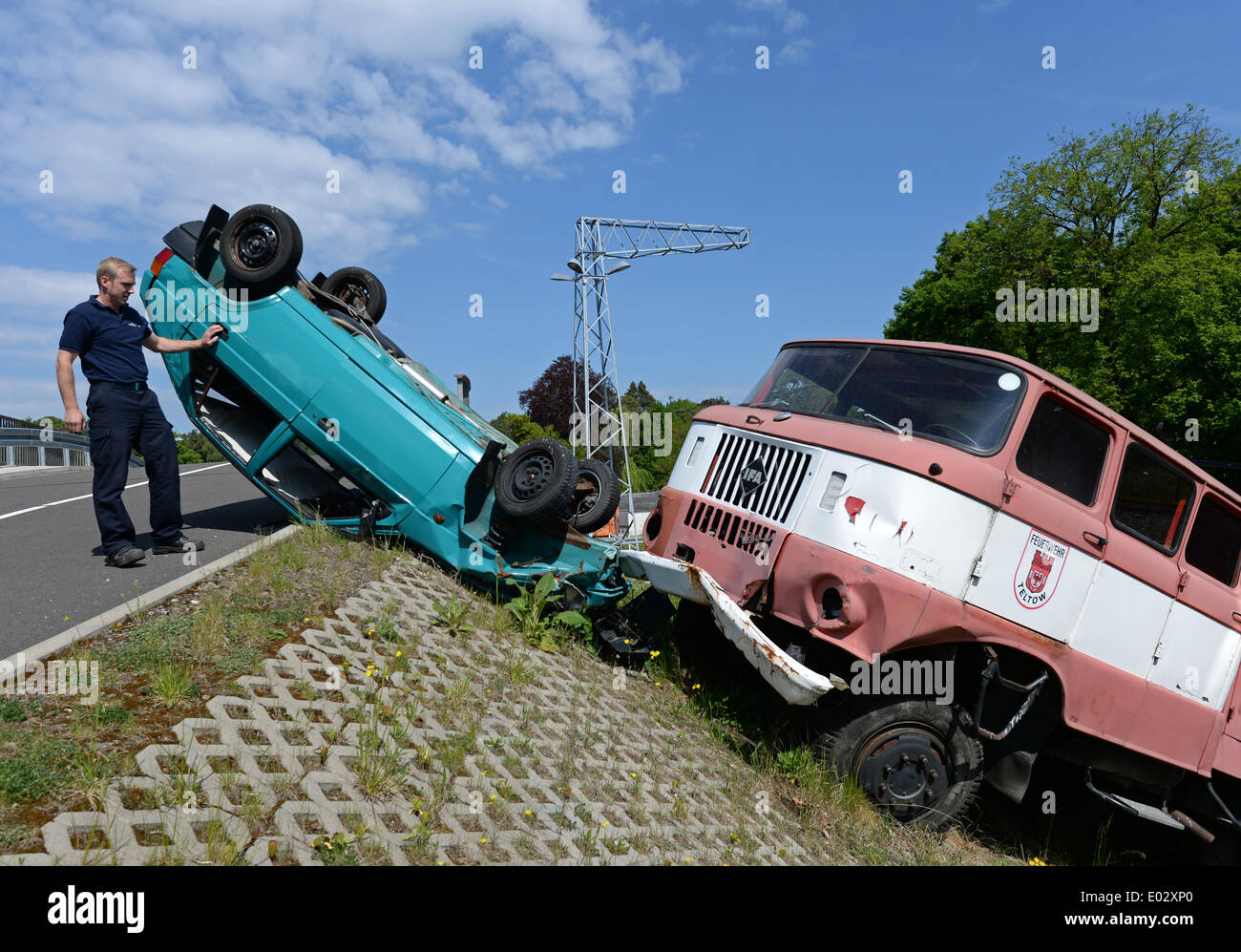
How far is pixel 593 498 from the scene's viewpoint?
7379 millimetres

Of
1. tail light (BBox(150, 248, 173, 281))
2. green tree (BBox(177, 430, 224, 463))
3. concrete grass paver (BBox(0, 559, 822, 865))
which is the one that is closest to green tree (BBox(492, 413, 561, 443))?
tail light (BBox(150, 248, 173, 281))

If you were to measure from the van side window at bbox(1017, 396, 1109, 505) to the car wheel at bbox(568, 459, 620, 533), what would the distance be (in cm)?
355

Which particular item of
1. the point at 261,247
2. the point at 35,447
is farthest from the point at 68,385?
the point at 35,447

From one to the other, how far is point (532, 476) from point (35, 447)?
18949 millimetres

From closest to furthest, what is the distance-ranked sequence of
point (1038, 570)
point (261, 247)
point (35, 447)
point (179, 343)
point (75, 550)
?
point (1038, 570) → point (179, 343) → point (261, 247) → point (75, 550) → point (35, 447)

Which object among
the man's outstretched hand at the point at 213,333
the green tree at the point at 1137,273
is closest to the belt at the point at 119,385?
the man's outstretched hand at the point at 213,333

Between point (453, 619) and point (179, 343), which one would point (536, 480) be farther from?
point (179, 343)

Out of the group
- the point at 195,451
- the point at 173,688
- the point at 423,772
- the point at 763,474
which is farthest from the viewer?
the point at 195,451

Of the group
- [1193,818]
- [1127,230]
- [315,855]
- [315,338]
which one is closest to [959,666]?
[1193,818]

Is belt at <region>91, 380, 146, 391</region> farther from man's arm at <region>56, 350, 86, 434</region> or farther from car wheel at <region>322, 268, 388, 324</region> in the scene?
car wheel at <region>322, 268, 388, 324</region>

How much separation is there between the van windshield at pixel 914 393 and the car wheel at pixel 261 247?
14.0 ft

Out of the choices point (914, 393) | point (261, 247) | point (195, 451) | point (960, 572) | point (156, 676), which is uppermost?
point (261, 247)
